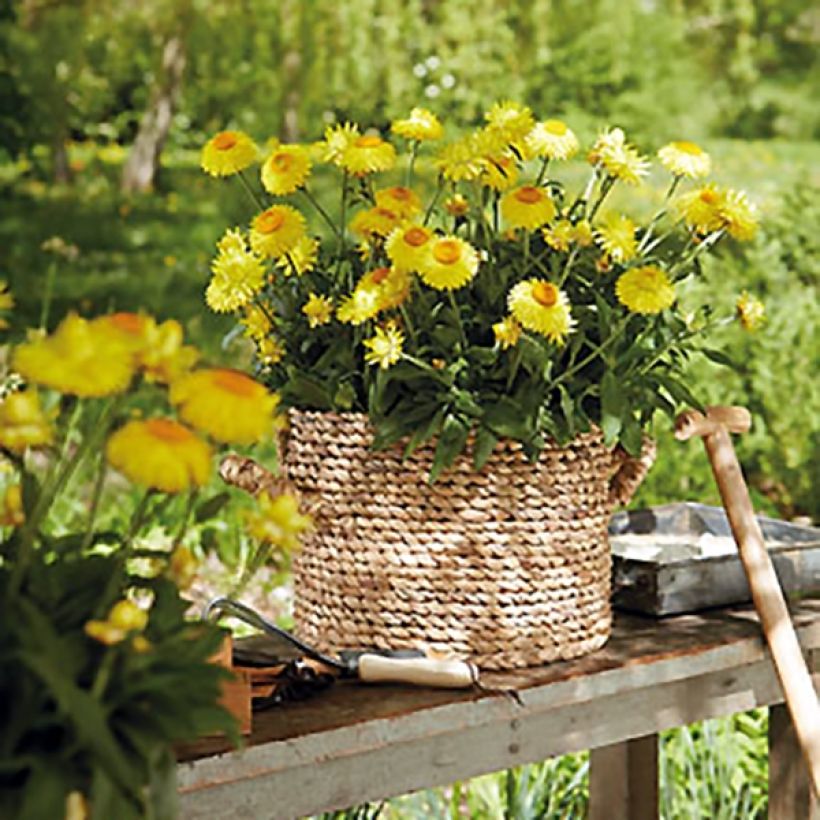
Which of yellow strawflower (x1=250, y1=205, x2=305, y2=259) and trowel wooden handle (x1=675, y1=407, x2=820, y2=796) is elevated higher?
yellow strawflower (x1=250, y1=205, x2=305, y2=259)

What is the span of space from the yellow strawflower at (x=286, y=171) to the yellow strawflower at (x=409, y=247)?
121 millimetres

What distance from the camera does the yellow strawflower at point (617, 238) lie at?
1.33m

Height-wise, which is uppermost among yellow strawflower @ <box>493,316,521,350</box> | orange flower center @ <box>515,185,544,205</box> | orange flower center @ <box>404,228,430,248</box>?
orange flower center @ <box>515,185,544,205</box>

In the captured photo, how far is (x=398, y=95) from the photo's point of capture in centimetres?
618

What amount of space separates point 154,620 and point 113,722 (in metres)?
0.08

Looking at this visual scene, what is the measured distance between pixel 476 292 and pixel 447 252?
10 centimetres

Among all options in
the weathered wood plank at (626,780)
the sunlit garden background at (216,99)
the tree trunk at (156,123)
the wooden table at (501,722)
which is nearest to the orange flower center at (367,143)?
the wooden table at (501,722)

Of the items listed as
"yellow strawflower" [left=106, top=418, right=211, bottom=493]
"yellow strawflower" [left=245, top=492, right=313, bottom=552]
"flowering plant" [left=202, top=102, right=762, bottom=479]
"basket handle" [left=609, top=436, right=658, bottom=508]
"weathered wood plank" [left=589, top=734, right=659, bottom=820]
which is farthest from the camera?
"weathered wood plank" [left=589, top=734, right=659, bottom=820]

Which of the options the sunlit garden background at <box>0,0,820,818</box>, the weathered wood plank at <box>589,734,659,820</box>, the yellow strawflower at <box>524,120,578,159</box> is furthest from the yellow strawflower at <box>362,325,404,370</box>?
the sunlit garden background at <box>0,0,820,818</box>

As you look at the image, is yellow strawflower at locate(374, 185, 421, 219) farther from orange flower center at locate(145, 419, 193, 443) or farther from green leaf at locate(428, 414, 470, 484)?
orange flower center at locate(145, 419, 193, 443)

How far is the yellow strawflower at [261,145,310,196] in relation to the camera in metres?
1.34

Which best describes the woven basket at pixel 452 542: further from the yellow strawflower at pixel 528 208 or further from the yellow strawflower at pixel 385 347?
the yellow strawflower at pixel 528 208

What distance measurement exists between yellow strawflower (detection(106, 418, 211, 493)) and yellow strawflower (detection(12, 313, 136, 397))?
3cm

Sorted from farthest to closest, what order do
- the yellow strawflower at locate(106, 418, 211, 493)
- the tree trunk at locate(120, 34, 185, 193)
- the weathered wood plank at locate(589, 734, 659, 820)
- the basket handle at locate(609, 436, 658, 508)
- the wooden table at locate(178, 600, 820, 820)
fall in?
the tree trunk at locate(120, 34, 185, 193), the weathered wood plank at locate(589, 734, 659, 820), the basket handle at locate(609, 436, 658, 508), the wooden table at locate(178, 600, 820, 820), the yellow strawflower at locate(106, 418, 211, 493)
